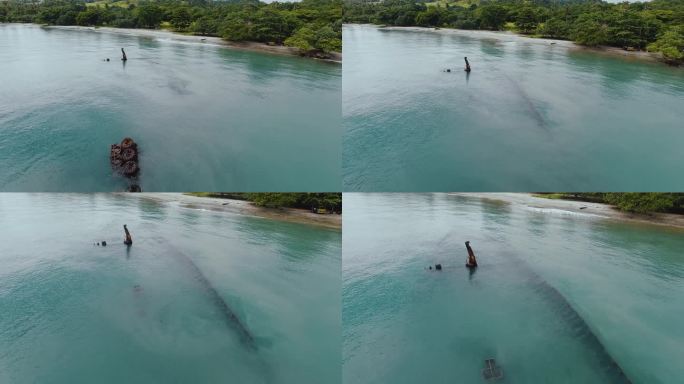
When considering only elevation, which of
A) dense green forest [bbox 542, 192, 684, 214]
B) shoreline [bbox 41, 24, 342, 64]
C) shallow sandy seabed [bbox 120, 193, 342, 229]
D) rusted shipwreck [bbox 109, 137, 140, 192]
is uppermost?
shoreline [bbox 41, 24, 342, 64]

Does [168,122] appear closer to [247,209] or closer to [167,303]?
[247,209]

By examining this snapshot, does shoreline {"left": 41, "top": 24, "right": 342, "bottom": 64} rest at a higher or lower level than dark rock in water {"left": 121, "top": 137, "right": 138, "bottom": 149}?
higher

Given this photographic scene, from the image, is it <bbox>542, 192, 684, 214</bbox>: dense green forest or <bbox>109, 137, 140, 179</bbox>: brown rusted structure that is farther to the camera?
<bbox>542, 192, 684, 214</bbox>: dense green forest

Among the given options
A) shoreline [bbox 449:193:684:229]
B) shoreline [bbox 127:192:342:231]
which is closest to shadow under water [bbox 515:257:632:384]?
shoreline [bbox 127:192:342:231]

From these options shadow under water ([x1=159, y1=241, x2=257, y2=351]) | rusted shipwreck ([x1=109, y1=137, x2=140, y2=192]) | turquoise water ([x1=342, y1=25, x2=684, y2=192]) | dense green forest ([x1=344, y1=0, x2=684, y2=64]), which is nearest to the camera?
shadow under water ([x1=159, y1=241, x2=257, y2=351])

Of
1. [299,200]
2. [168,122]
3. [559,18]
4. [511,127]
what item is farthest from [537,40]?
[168,122]

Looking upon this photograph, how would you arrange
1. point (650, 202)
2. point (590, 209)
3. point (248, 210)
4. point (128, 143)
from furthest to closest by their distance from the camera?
point (248, 210) < point (590, 209) < point (650, 202) < point (128, 143)

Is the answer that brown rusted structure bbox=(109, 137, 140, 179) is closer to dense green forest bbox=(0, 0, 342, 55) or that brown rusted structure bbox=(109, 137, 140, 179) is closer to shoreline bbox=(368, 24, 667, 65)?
dense green forest bbox=(0, 0, 342, 55)
